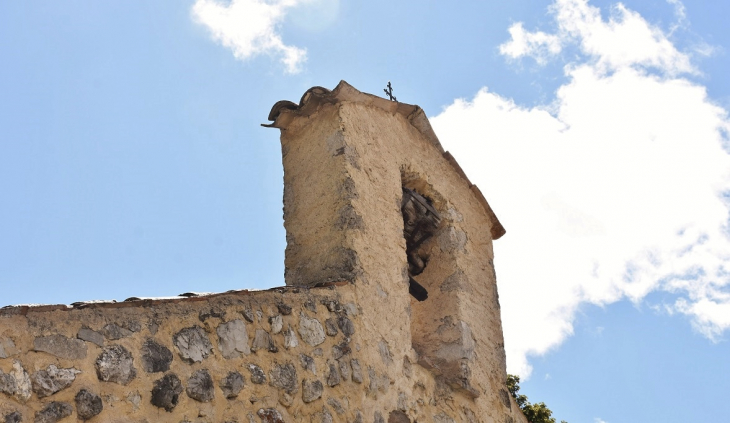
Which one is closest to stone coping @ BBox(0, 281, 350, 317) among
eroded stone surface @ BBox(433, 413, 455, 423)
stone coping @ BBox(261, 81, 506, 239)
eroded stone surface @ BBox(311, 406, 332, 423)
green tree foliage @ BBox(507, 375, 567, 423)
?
eroded stone surface @ BBox(311, 406, 332, 423)

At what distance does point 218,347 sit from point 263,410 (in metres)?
0.35

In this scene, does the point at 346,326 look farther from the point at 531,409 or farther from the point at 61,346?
the point at 531,409

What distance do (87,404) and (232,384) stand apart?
747 mm

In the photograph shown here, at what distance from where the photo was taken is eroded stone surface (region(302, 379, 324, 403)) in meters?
3.96

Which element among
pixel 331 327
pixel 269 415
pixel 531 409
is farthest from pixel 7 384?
pixel 531 409

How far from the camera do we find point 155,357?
335cm

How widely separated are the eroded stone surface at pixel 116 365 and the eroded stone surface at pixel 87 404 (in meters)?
0.09

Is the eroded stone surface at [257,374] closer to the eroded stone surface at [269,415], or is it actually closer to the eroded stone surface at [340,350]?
the eroded stone surface at [269,415]

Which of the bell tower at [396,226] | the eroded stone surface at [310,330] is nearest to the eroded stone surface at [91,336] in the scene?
the eroded stone surface at [310,330]

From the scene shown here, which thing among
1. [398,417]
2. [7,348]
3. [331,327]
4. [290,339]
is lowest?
[7,348]

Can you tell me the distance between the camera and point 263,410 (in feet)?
12.1

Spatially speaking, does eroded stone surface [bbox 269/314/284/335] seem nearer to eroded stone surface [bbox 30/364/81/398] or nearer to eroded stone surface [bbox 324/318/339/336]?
eroded stone surface [bbox 324/318/339/336]

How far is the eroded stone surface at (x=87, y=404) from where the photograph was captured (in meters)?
2.99

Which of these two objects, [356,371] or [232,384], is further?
[356,371]
